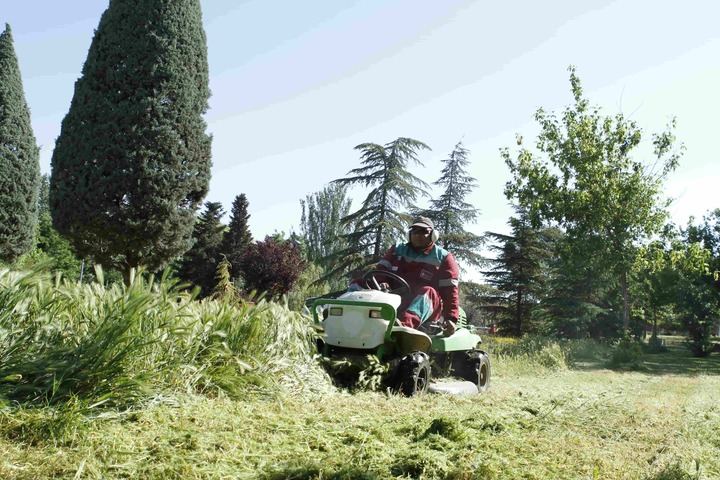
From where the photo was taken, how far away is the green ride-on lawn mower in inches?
231

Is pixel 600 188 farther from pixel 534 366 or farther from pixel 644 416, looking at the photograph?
pixel 644 416

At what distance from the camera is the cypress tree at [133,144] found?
58.1ft

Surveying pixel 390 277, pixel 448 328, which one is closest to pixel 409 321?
pixel 448 328

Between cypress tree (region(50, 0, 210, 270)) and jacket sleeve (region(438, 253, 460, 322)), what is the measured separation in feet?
42.0

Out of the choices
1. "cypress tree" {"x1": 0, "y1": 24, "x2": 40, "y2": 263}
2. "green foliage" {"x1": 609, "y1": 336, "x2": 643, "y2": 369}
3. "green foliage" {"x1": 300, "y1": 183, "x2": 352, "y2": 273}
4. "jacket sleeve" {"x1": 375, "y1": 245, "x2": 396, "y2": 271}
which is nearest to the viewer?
"jacket sleeve" {"x1": 375, "y1": 245, "x2": 396, "y2": 271}

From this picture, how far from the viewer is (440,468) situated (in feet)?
10.4

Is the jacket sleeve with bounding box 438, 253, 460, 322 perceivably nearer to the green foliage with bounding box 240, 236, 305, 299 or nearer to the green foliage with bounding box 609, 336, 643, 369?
the green foliage with bounding box 609, 336, 643, 369

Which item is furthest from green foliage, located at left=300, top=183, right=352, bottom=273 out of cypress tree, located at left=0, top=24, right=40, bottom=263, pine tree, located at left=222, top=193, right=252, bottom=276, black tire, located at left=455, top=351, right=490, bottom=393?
black tire, located at left=455, top=351, right=490, bottom=393

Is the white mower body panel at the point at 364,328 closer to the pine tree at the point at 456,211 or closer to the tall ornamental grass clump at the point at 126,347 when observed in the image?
the tall ornamental grass clump at the point at 126,347

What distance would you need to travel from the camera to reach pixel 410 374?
227 inches

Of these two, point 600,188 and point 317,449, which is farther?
point 600,188

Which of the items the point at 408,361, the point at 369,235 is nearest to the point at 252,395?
the point at 408,361

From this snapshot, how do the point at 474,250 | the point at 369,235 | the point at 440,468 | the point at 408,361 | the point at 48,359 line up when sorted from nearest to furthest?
the point at 440,468 < the point at 48,359 < the point at 408,361 < the point at 369,235 < the point at 474,250

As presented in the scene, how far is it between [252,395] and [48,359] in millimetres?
1521
